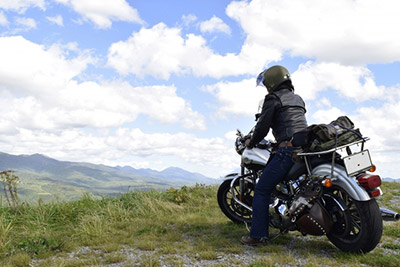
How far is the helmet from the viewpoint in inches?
204

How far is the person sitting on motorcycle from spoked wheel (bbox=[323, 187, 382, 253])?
83 centimetres

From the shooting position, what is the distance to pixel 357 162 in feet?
14.4

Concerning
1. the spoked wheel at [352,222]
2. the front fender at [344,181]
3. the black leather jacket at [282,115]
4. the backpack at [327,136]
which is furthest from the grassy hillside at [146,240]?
the black leather jacket at [282,115]

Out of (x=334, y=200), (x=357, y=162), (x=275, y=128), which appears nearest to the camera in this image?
(x=357, y=162)

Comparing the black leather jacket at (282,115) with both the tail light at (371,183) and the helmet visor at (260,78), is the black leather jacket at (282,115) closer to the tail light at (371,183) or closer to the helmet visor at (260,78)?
the helmet visor at (260,78)

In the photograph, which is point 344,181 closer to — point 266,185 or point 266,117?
point 266,185

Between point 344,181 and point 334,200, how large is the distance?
41 cm

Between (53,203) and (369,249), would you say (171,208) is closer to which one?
A: (53,203)

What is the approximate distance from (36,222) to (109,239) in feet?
7.54

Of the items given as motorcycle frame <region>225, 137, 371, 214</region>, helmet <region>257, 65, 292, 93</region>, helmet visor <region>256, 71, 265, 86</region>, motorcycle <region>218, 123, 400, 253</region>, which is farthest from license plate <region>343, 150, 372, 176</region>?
helmet visor <region>256, 71, 265, 86</region>

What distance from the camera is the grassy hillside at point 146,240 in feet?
15.2

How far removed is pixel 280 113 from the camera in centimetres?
505

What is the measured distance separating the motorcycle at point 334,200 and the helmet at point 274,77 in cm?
112

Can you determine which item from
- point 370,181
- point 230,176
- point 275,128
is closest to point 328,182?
point 370,181
